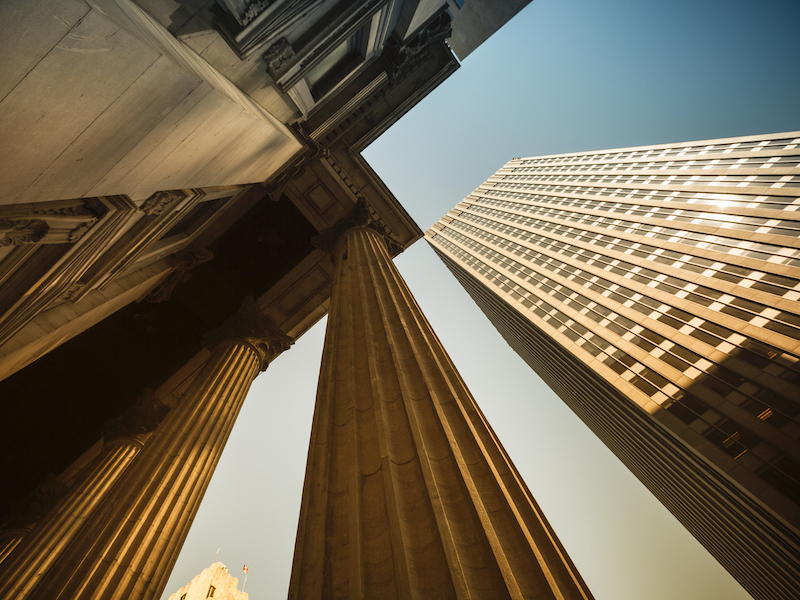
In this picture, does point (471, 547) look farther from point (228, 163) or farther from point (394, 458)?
point (228, 163)

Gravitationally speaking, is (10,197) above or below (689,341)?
above

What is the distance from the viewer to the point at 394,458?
15.9 ft

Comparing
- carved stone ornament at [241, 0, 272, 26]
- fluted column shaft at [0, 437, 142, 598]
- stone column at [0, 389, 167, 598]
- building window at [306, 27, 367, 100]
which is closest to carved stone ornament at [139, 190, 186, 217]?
carved stone ornament at [241, 0, 272, 26]

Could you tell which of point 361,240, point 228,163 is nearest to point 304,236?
point 361,240

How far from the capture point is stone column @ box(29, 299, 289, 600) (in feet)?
29.2

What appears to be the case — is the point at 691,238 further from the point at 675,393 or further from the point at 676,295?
the point at 675,393

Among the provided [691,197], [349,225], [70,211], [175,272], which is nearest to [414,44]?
[349,225]

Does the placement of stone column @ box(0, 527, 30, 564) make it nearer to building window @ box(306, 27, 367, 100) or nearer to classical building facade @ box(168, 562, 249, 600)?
building window @ box(306, 27, 367, 100)

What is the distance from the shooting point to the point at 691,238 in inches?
1716

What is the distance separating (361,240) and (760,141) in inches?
2375

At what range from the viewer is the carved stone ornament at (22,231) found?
3811 mm

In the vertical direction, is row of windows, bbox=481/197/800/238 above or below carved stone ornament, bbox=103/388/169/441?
below

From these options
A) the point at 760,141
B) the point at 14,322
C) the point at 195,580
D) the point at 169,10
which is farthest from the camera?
the point at 760,141

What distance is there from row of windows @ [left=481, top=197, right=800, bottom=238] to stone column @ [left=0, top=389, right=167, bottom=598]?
5454 cm
